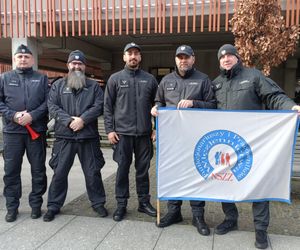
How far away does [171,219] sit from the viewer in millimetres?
4352

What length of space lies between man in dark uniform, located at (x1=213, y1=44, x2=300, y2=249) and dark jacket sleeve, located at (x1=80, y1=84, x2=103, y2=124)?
1.48 metres

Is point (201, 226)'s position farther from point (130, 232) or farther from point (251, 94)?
point (251, 94)

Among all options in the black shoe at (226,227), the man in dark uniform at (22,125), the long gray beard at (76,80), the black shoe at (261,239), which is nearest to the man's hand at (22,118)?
the man in dark uniform at (22,125)

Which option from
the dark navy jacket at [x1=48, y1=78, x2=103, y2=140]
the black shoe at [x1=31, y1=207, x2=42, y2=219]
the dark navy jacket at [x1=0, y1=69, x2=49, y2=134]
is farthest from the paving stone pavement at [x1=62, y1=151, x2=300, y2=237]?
the dark navy jacket at [x1=0, y1=69, x2=49, y2=134]

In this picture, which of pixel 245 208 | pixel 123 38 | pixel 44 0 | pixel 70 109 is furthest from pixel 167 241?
pixel 123 38

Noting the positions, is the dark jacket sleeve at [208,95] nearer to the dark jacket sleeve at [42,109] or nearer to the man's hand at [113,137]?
the man's hand at [113,137]

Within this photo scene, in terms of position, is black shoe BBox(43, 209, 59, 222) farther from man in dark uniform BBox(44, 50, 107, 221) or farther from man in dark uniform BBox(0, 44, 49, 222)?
man in dark uniform BBox(0, 44, 49, 222)

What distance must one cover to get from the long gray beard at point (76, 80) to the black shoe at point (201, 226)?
2.11m

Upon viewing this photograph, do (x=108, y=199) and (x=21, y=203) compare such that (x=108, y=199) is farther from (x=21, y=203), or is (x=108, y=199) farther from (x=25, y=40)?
(x=25, y=40)

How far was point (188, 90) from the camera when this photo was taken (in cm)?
415

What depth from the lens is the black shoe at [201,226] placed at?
4078mm

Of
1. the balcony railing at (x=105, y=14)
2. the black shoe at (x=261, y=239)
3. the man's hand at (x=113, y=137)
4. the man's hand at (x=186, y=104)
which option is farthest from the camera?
the balcony railing at (x=105, y=14)

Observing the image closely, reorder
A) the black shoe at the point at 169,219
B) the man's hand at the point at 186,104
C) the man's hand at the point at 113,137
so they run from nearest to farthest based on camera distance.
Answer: the man's hand at the point at 186,104 < the black shoe at the point at 169,219 < the man's hand at the point at 113,137

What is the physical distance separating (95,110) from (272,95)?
207 centimetres
